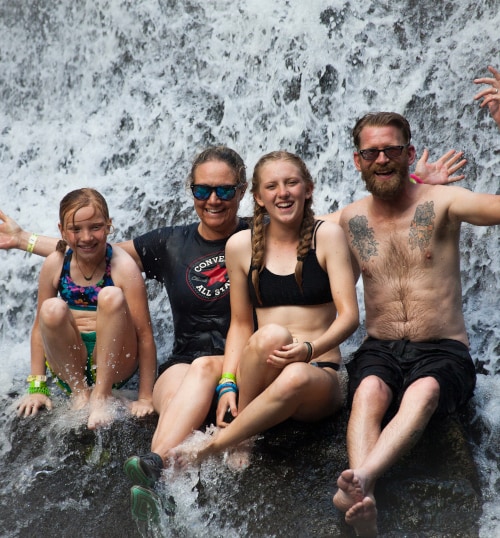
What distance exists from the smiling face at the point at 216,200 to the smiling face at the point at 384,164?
0.74m

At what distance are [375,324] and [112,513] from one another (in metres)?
1.62

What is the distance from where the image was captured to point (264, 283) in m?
4.19

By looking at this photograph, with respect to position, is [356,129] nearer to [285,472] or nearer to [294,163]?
[294,163]

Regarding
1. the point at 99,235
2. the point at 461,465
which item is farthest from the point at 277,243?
the point at 461,465

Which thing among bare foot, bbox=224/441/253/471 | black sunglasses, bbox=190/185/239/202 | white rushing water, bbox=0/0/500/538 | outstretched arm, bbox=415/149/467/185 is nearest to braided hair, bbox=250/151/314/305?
black sunglasses, bbox=190/185/239/202

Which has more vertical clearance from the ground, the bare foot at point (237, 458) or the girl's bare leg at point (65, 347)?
the girl's bare leg at point (65, 347)

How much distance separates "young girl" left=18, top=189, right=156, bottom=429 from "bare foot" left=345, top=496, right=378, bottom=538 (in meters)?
1.46

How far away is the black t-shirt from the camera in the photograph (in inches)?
181

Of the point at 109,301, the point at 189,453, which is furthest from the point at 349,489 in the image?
the point at 109,301

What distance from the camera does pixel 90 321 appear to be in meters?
4.73

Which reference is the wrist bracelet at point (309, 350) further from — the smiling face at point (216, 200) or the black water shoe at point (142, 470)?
the smiling face at point (216, 200)

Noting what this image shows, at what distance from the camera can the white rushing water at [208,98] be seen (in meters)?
6.48

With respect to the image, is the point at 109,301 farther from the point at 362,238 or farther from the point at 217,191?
the point at 362,238

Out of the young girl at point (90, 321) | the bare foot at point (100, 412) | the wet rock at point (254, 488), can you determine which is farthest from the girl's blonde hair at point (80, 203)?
the wet rock at point (254, 488)
